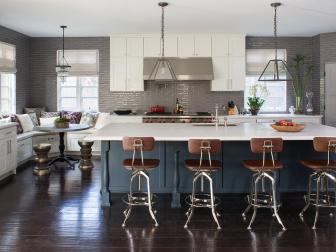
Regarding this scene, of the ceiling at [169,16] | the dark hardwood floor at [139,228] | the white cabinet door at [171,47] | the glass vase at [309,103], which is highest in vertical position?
the ceiling at [169,16]

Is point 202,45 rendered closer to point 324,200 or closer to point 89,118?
point 89,118

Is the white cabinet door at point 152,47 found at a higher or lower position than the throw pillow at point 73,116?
higher

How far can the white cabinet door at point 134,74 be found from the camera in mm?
8820

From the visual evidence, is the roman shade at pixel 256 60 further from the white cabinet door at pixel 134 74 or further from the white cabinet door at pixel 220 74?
the white cabinet door at pixel 134 74

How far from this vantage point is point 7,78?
838cm

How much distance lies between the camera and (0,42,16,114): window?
795cm

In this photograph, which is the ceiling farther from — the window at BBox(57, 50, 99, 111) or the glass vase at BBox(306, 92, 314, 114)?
the glass vase at BBox(306, 92, 314, 114)

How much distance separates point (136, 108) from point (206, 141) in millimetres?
5144

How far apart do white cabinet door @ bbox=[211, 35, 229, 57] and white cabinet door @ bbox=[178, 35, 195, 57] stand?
46 cm

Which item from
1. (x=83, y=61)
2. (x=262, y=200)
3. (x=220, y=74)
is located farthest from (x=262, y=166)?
(x=83, y=61)

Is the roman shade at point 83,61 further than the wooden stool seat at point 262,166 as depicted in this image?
Yes

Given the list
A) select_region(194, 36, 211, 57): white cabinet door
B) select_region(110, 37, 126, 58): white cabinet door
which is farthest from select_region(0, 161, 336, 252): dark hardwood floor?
select_region(194, 36, 211, 57): white cabinet door

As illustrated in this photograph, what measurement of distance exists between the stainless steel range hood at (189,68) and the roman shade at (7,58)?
2.78 meters

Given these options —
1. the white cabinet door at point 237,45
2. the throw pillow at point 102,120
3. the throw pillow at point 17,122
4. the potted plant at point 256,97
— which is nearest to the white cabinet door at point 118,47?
the throw pillow at point 102,120
